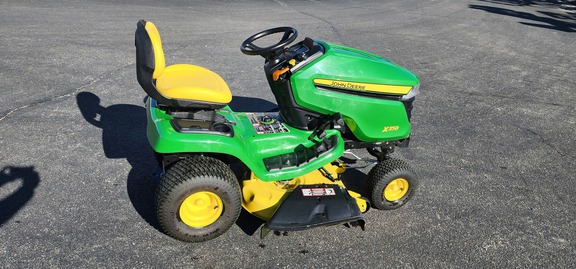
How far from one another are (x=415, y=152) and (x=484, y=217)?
3.55ft

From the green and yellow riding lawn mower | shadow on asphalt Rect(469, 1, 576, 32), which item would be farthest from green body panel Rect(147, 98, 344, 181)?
shadow on asphalt Rect(469, 1, 576, 32)

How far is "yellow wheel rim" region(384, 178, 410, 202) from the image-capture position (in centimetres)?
340

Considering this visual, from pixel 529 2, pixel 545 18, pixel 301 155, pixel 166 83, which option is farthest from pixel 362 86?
pixel 529 2

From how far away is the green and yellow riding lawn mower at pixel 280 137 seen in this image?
9.29 feet

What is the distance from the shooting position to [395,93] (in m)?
3.33

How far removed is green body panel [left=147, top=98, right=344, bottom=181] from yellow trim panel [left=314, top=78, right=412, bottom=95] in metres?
0.36

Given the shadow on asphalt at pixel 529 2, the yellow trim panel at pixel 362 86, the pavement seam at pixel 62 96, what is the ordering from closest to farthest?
the yellow trim panel at pixel 362 86 → the pavement seam at pixel 62 96 → the shadow on asphalt at pixel 529 2

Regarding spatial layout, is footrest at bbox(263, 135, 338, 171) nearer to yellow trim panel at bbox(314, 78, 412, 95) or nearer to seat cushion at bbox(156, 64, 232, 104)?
yellow trim panel at bbox(314, 78, 412, 95)

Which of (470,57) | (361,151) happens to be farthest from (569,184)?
(470,57)

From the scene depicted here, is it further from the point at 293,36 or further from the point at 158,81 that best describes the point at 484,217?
the point at 158,81

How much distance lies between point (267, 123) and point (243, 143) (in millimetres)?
389

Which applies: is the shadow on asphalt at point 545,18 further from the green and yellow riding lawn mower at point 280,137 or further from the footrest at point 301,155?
the footrest at point 301,155

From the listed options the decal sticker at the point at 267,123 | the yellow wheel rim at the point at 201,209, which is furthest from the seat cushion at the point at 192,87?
the yellow wheel rim at the point at 201,209

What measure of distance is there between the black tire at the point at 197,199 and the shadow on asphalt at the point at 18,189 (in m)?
1.10
